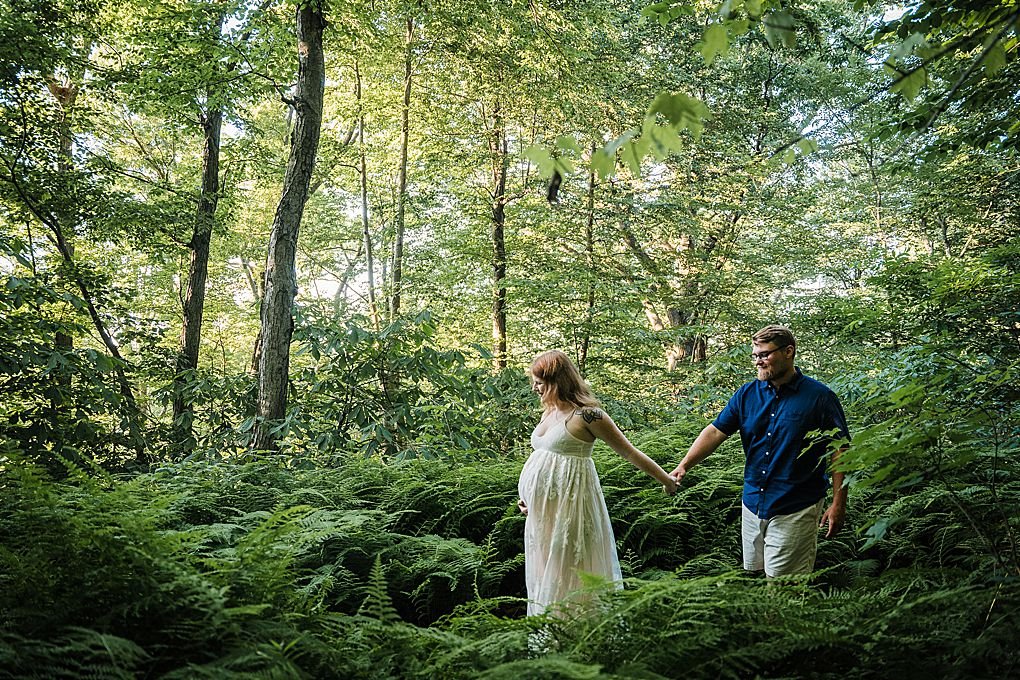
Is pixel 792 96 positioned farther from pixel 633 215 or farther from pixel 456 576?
pixel 456 576

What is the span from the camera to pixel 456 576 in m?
4.94

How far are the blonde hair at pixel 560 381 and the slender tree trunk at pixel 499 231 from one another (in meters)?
7.96

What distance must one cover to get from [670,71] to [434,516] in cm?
1278

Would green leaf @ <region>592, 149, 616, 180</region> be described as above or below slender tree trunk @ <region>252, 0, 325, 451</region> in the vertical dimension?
below

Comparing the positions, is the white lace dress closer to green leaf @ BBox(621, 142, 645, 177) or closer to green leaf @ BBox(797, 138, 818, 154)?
green leaf @ BBox(797, 138, 818, 154)

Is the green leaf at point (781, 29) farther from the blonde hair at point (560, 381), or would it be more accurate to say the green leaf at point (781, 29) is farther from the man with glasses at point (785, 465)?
the blonde hair at point (560, 381)

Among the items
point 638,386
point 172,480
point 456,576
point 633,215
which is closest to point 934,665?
point 456,576

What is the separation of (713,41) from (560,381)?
2.63 metres

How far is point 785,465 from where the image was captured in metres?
4.03

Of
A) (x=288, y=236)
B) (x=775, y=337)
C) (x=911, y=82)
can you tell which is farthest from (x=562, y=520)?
(x=288, y=236)

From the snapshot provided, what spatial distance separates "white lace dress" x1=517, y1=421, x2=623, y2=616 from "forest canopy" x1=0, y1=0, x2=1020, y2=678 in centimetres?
43

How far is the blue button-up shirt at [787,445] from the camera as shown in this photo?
3984 mm

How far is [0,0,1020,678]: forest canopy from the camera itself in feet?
7.86

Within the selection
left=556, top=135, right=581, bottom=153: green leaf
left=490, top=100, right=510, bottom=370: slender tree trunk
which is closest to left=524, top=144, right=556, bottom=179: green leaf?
left=556, top=135, right=581, bottom=153: green leaf
